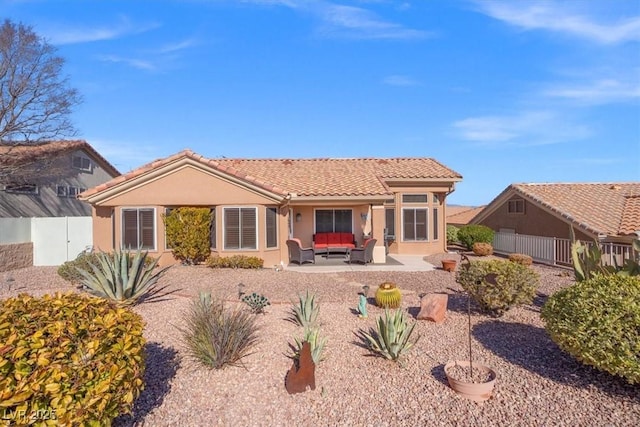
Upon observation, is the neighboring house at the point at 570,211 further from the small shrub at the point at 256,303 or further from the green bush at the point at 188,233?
the green bush at the point at 188,233

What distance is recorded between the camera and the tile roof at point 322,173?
15.2 m

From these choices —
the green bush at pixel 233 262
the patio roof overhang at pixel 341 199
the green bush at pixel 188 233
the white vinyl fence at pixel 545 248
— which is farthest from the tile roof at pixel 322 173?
the white vinyl fence at pixel 545 248

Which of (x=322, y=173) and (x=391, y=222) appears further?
(x=391, y=222)

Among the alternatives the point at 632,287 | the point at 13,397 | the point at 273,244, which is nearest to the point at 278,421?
the point at 13,397

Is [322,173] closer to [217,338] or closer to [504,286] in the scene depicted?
[504,286]

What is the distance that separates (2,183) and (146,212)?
8.74m

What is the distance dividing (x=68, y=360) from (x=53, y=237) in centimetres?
1595

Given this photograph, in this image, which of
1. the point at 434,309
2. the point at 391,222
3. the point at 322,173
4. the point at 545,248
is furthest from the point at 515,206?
the point at 434,309

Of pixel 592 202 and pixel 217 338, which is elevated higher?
pixel 592 202

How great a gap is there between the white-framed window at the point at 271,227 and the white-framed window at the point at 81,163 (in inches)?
591

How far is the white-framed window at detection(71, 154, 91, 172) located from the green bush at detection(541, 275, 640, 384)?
25.6 meters

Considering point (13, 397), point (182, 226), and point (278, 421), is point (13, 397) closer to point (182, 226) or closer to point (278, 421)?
point (278, 421)

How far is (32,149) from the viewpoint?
20.7m

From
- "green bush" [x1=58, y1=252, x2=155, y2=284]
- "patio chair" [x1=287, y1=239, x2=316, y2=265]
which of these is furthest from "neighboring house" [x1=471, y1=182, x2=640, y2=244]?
"green bush" [x1=58, y1=252, x2=155, y2=284]
